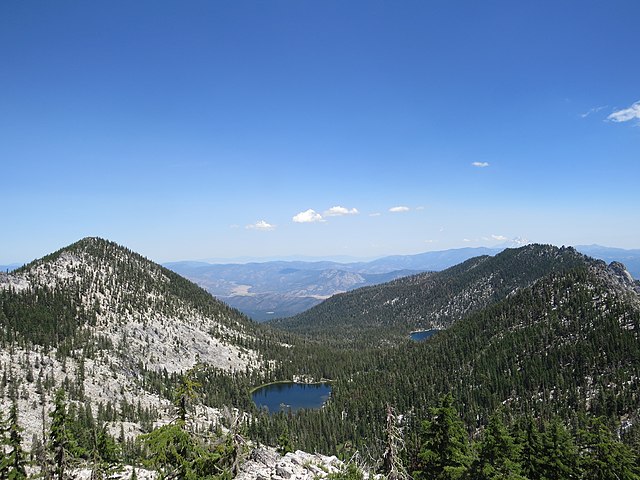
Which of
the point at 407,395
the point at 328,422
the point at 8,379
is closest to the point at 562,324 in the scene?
the point at 407,395

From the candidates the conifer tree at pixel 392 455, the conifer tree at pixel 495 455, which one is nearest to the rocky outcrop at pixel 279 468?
the conifer tree at pixel 495 455

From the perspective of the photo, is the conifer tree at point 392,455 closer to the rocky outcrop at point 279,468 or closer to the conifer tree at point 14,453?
the rocky outcrop at point 279,468

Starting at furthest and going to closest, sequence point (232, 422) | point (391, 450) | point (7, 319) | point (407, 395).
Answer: point (407, 395) → point (7, 319) → point (232, 422) → point (391, 450)

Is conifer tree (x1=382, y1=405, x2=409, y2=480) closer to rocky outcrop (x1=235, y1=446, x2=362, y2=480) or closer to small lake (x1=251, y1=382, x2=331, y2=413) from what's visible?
rocky outcrop (x1=235, y1=446, x2=362, y2=480)

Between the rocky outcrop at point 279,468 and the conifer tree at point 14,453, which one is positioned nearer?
the conifer tree at point 14,453

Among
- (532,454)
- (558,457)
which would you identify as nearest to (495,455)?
(532,454)

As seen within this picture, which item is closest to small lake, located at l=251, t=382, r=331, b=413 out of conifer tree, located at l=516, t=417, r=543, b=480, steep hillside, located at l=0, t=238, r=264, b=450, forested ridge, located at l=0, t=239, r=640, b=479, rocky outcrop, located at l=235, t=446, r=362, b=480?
forested ridge, located at l=0, t=239, r=640, b=479

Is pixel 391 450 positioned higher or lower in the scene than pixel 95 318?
higher

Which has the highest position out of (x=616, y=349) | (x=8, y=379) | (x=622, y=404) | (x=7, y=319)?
(x=7, y=319)

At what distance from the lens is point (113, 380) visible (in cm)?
14338

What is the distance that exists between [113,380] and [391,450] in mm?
149424

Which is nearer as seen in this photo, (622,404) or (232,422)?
(232,422)

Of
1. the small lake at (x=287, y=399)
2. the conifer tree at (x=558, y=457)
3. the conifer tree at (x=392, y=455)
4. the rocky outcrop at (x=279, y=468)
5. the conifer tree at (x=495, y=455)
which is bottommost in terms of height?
the small lake at (x=287, y=399)

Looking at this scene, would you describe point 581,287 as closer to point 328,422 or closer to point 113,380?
point 328,422
